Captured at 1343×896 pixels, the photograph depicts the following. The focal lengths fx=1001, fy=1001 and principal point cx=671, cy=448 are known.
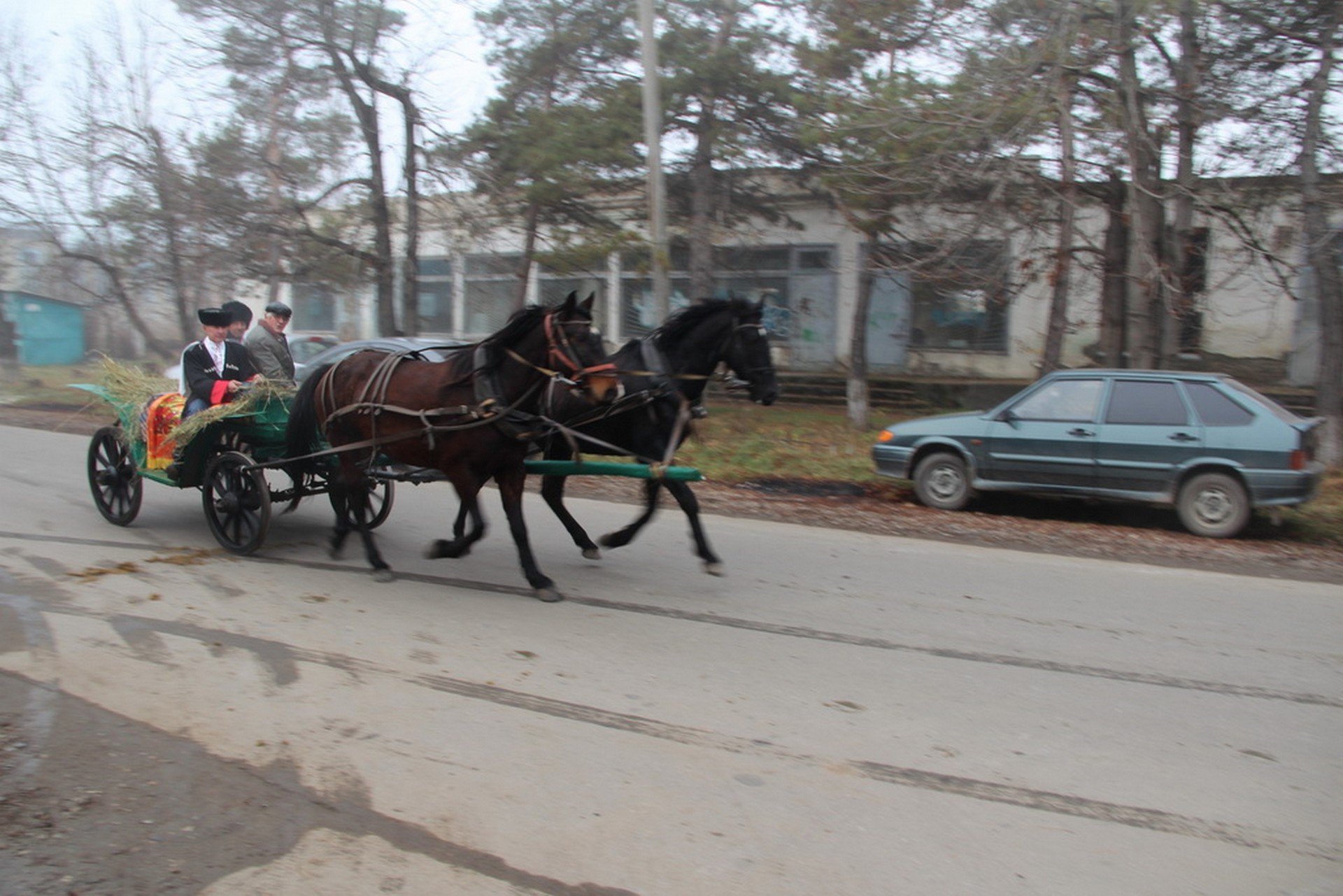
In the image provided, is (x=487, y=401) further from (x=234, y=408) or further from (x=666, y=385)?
(x=234, y=408)

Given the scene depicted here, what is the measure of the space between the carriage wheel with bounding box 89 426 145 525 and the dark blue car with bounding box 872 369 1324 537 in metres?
7.64

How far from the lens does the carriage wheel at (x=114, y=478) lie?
8.65 metres

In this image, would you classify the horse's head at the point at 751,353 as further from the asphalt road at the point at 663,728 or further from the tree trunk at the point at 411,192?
the tree trunk at the point at 411,192

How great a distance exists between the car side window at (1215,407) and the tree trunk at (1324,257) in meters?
4.03

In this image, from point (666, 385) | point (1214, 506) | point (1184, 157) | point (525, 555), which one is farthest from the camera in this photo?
point (1184, 157)

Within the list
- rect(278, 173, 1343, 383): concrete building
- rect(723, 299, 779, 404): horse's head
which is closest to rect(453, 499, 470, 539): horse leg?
rect(723, 299, 779, 404): horse's head

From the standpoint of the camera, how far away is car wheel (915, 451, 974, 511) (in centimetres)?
1088

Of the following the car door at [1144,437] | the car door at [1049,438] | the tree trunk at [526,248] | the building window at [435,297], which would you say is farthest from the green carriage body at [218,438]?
the building window at [435,297]

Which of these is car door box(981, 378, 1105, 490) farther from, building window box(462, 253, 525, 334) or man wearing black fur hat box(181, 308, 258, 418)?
building window box(462, 253, 525, 334)

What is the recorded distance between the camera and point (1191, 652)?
5980mm

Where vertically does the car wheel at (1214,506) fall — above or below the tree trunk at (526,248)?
below

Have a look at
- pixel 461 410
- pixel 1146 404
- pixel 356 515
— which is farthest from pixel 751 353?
pixel 1146 404

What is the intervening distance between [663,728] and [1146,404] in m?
7.39

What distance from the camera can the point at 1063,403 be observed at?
10.4 meters
